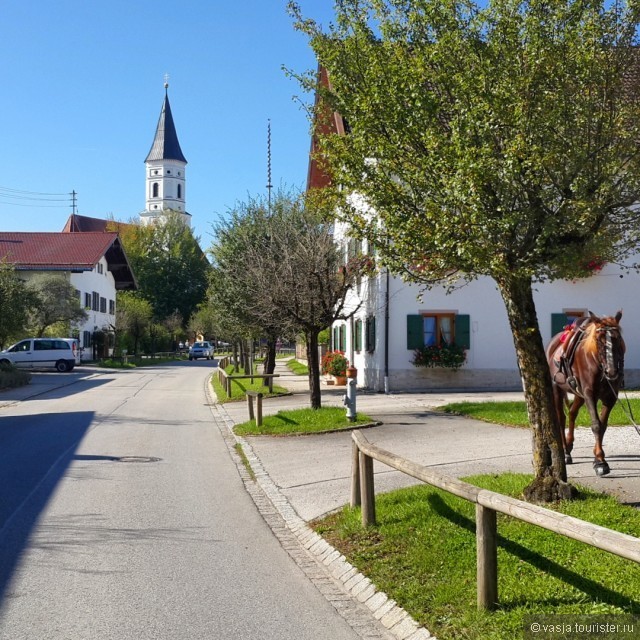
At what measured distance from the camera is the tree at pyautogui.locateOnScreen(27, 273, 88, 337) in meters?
48.5

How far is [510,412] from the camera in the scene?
653 inches

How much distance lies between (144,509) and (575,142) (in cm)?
573

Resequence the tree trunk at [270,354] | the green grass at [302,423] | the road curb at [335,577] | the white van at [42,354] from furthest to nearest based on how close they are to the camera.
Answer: the white van at [42,354]
the tree trunk at [270,354]
the green grass at [302,423]
the road curb at [335,577]

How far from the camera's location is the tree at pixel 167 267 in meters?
86.1

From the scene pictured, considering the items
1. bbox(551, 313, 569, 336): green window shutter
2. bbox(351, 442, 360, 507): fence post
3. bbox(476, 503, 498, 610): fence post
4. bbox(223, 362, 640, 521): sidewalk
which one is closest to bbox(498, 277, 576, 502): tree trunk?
bbox(223, 362, 640, 521): sidewalk

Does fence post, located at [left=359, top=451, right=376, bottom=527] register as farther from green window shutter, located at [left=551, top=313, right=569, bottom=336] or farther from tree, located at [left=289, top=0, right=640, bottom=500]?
green window shutter, located at [left=551, top=313, right=569, bottom=336]

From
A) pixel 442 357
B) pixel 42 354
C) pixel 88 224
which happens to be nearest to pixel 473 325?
pixel 442 357

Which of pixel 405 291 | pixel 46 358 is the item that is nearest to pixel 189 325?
pixel 46 358

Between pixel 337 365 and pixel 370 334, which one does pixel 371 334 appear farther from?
pixel 337 365

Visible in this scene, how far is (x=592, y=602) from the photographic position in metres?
4.84

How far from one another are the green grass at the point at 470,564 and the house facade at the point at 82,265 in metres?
47.3

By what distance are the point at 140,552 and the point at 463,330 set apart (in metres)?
19.7

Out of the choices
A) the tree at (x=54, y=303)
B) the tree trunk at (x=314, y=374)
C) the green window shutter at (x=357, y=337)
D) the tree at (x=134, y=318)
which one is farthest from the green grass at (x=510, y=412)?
the tree at (x=134, y=318)

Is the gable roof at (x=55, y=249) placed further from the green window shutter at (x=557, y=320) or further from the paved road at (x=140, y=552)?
the paved road at (x=140, y=552)
